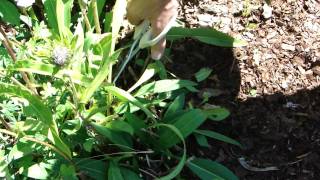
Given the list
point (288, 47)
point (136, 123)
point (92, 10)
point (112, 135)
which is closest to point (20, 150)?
point (112, 135)

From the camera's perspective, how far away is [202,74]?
8.40 feet

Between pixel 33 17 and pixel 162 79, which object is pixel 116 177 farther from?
pixel 33 17

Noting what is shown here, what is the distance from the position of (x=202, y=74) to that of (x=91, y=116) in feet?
1.97

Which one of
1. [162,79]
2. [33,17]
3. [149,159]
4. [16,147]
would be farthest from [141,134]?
[33,17]

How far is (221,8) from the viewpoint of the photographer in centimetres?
280

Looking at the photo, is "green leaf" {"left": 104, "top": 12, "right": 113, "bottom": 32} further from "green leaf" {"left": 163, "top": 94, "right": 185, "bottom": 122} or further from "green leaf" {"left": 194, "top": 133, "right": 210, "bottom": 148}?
"green leaf" {"left": 194, "top": 133, "right": 210, "bottom": 148}

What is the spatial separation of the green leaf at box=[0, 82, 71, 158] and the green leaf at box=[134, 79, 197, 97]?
1.47 feet

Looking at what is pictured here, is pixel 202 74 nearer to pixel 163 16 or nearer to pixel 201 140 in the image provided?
pixel 201 140

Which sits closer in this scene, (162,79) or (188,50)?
(162,79)

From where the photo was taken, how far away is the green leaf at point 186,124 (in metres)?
2.23

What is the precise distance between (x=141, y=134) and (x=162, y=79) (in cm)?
29

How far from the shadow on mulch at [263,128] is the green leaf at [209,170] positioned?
114mm

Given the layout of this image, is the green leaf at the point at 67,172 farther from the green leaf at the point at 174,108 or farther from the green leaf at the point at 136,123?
the green leaf at the point at 174,108

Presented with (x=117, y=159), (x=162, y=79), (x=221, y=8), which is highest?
(x=221, y=8)
